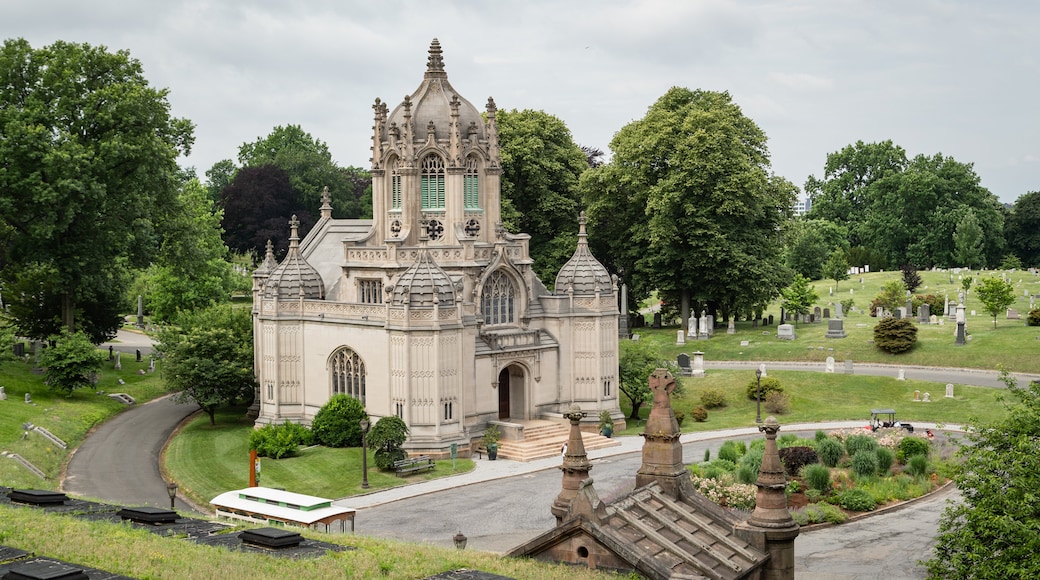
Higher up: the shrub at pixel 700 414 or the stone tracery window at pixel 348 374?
the stone tracery window at pixel 348 374

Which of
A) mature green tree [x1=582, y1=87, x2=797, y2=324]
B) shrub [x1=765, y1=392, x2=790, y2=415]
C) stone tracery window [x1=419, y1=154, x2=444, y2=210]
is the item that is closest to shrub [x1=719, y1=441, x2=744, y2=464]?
shrub [x1=765, y1=392, x2=790, y2=415]

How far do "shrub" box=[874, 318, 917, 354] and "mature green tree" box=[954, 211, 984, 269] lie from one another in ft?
166

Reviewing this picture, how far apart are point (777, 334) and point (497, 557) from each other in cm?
5739

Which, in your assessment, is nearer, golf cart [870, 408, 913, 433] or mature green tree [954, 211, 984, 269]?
golf cart [870, 408, 913, 433]

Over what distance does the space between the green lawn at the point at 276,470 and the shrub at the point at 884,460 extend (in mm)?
16388

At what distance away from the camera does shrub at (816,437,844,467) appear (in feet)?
144

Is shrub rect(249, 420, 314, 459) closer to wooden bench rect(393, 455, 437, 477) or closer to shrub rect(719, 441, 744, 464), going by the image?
wooden bench rect(393, 455, 437, 477)

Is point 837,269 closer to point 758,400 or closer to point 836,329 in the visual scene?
point 836,329

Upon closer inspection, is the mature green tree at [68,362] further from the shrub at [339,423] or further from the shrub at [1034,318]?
the shrub at [1034,318]

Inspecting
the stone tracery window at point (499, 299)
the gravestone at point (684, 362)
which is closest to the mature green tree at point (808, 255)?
the gravestone at point (684, 362)

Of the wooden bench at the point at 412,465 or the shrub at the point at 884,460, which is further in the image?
the wooden bench at the point at 412,465

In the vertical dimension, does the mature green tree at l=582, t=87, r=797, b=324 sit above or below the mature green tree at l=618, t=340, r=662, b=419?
above

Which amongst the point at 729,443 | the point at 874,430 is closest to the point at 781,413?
the point at 874,430

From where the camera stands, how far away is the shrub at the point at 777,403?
59.5 m
